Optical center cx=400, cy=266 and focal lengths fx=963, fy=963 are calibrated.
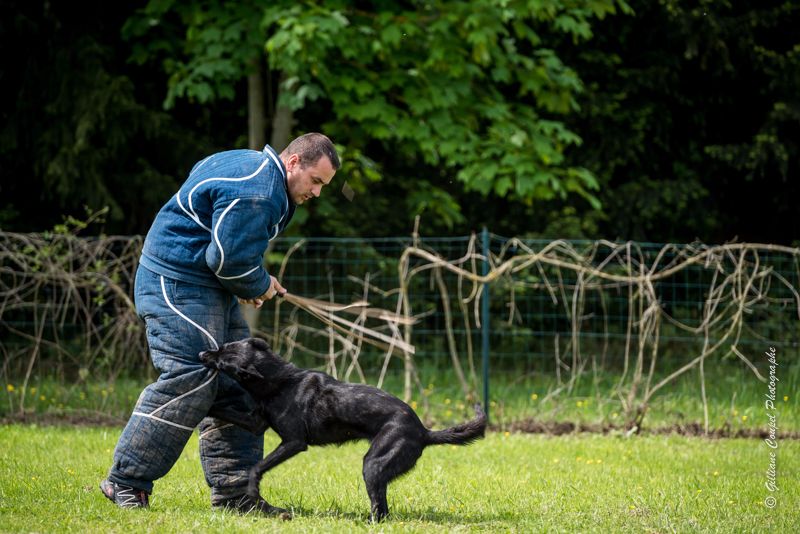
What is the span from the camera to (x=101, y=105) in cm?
1022

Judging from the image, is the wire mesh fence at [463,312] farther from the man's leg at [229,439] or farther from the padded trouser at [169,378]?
the padded trouser at [169,378]

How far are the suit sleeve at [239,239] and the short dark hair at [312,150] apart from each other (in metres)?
0.30

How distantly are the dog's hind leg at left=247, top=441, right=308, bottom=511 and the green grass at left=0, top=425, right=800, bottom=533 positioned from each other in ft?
0.52

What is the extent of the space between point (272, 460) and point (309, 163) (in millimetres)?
1373

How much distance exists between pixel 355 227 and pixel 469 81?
331cm

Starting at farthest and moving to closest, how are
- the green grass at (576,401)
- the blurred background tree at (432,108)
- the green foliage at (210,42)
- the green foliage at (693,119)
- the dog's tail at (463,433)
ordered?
the green foliage at (693,119) → the blurred background tree at (432,108) → the green foliage at (210,42) → the green grass at (576,401) → the dog's tail at (463,433)

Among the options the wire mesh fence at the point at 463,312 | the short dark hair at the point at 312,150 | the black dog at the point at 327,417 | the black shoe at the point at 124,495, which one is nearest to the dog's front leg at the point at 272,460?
the black dog at the point at 327,417

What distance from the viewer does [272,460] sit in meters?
4.38

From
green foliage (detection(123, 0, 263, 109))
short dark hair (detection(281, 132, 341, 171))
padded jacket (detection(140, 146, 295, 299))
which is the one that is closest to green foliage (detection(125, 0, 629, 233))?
green foliage (detection(123, 0, 263, 109))

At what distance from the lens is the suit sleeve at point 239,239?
13.8ft

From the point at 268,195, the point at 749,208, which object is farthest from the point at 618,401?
the point at 749,208

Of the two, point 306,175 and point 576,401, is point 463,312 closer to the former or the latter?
point 576,401

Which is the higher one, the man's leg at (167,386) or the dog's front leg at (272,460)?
the man's leg at (167,386)

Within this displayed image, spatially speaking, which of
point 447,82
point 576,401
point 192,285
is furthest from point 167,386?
point 447,82
